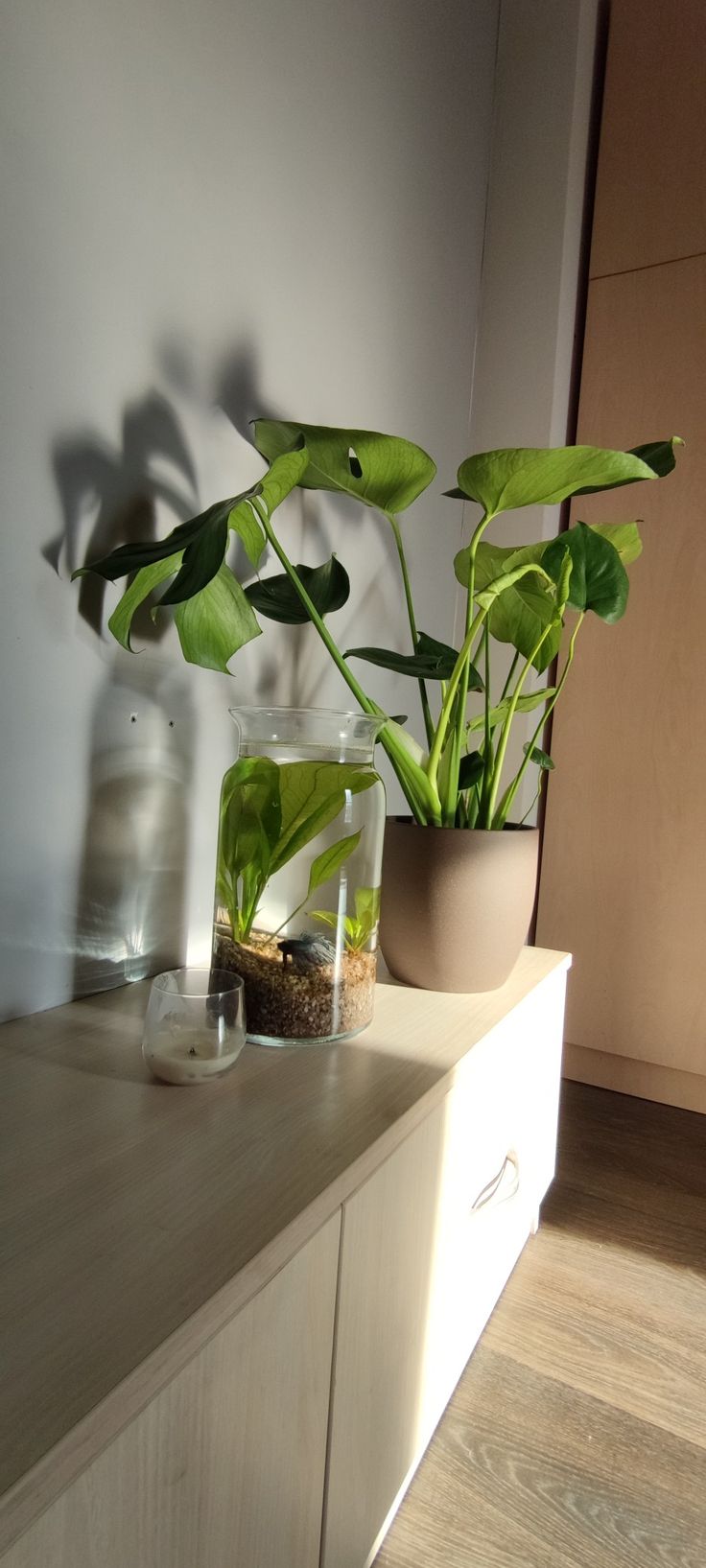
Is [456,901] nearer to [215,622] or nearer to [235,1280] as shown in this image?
[215,622]

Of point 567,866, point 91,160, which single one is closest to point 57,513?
point 91,160

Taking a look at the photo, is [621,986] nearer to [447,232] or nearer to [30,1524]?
[447,232]

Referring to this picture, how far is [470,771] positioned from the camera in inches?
39.0

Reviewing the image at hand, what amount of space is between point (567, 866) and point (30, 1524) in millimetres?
1435

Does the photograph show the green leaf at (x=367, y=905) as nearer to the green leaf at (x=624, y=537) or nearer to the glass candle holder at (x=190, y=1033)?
the glass candle holder at (x=190, y=1033)

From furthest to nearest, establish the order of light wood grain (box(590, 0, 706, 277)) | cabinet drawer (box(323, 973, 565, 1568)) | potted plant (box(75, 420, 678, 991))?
light wood grain (box(590, 0, 706, 277)), potted plant (box(75, 420, 678, 991)), cabinet drawer (box(323, 973, 565, 1568))

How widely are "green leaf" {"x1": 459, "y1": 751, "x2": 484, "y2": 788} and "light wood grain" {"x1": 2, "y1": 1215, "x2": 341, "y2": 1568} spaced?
1.75 ft

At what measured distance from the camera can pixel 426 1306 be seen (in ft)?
2.37

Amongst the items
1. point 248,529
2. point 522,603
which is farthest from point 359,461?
point 522,603

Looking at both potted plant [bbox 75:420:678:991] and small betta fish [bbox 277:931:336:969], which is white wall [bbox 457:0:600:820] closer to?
potted plant [bbox 75:420:678:991]

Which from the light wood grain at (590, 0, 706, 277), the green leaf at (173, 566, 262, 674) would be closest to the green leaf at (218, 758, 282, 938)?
the green leaf at (173, 566, 262, 674)

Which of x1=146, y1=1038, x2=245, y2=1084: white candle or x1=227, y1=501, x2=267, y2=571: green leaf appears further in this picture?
x1=227, y1=501, x2=267, y2=571: green leaf

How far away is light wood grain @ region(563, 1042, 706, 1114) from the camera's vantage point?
5.16ft

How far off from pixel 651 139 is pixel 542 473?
1193 millimetres
